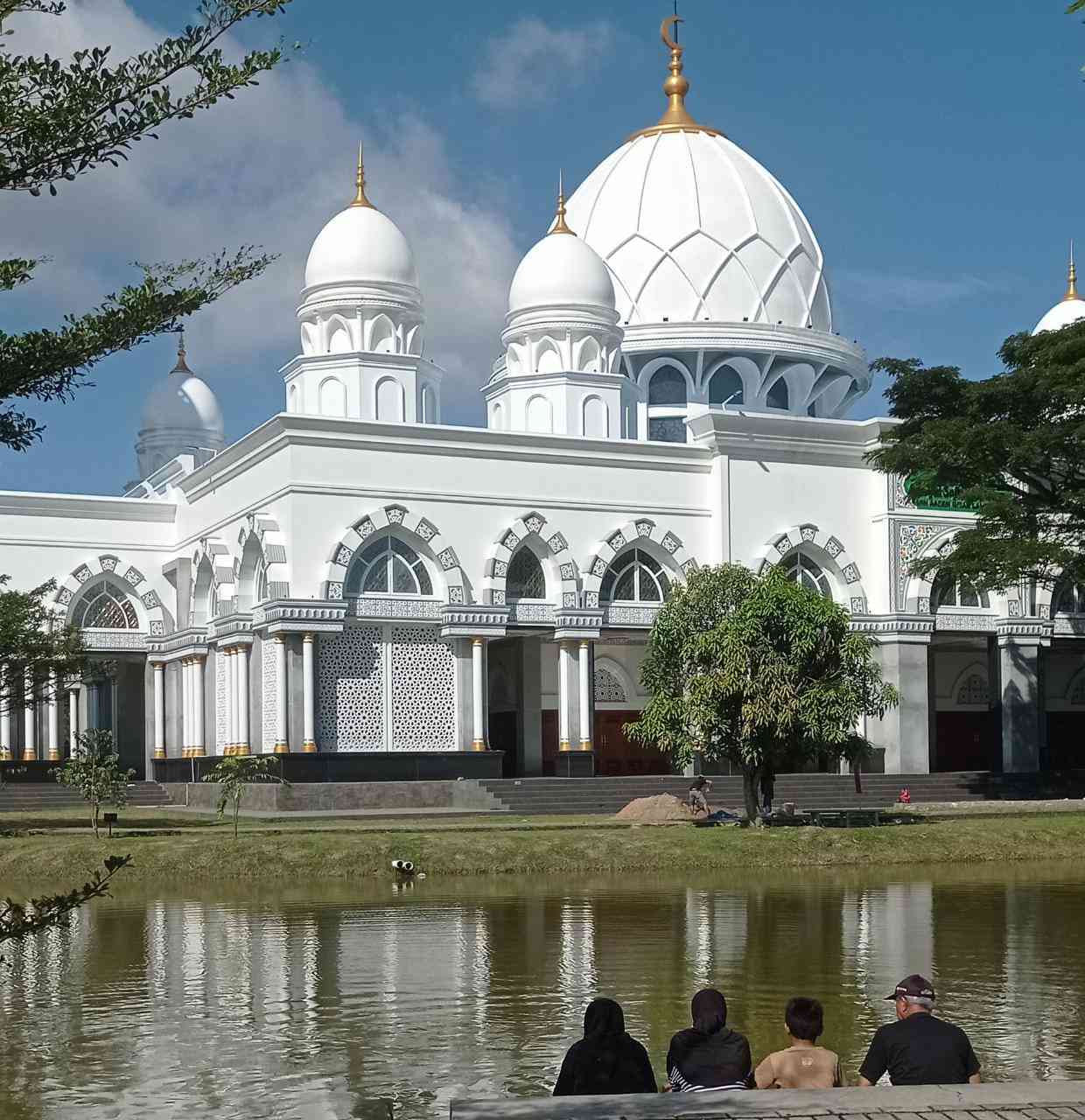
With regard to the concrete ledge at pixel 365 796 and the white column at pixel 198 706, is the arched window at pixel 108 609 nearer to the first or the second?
the white column at pixel 198 706

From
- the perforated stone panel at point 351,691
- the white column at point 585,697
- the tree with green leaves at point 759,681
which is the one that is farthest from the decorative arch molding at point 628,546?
the tree with green leaves at point 759,681

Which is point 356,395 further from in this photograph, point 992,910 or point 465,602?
point 992,910

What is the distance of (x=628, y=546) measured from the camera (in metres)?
36.8

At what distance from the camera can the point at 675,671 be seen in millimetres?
26781

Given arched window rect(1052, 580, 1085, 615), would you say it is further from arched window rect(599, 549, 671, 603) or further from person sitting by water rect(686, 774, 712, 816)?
person sitting by water rect(686, 774, 712, 816)

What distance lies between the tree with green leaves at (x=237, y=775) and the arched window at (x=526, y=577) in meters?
6.32

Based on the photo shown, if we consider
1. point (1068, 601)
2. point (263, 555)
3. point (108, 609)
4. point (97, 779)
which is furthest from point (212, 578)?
point (1068, 601)

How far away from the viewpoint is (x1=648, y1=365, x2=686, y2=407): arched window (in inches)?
1706

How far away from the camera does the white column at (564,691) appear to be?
35531 millimetres

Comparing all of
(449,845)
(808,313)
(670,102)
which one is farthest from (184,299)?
(670,102)

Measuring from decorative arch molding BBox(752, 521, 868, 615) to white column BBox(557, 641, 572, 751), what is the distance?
4.63 metres

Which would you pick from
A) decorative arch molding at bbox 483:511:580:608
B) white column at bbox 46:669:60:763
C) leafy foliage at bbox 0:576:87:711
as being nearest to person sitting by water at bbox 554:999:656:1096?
leafy foliage at bbox 0:576:87:711

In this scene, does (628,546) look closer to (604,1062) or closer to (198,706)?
(198,706)

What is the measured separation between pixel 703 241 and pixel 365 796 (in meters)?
17.8
